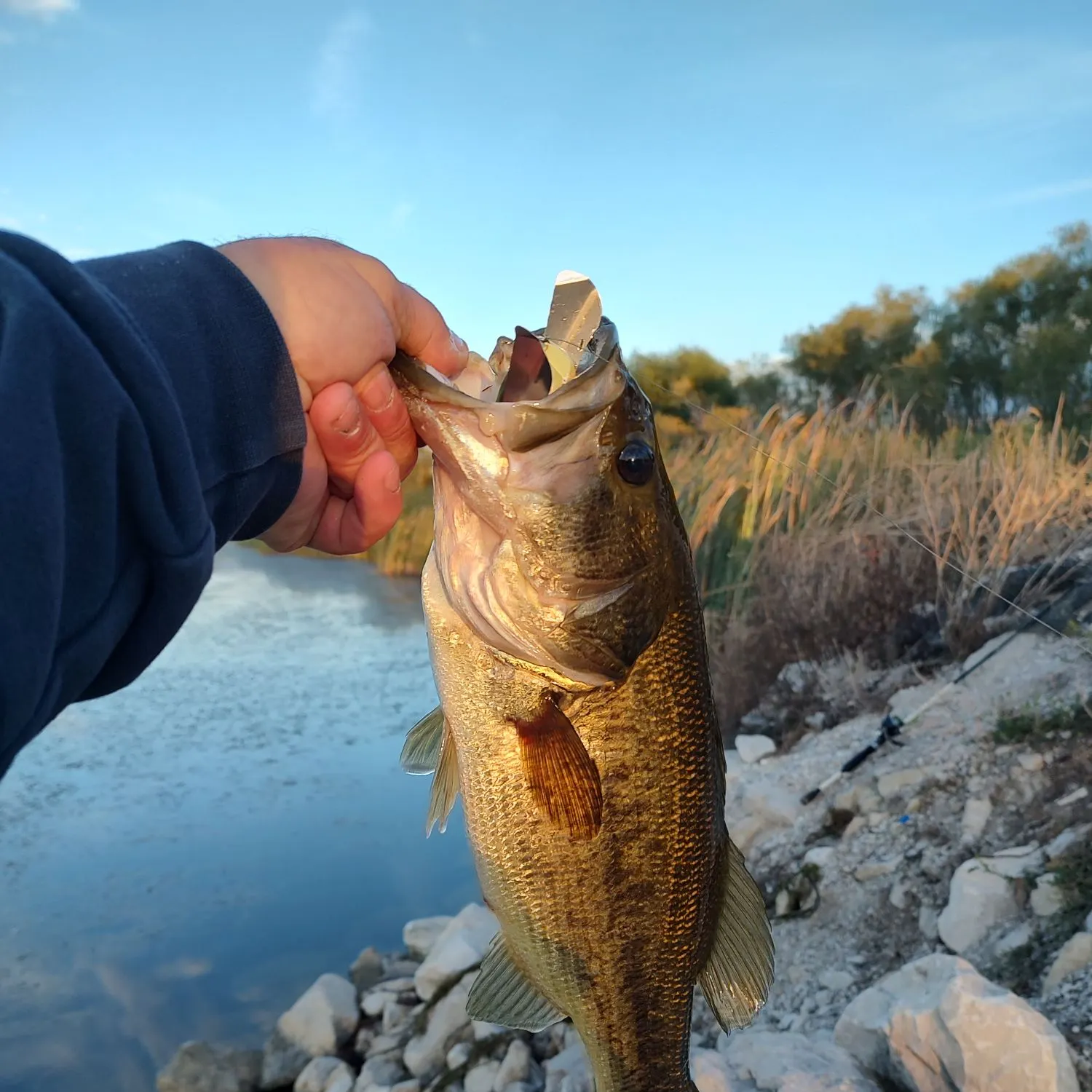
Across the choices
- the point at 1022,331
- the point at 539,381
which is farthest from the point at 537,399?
the point at 1022,331

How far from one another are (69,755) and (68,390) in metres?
7.84

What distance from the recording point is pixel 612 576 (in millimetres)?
1834

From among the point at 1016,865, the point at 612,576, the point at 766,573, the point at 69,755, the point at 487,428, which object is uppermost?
the point at 487,428

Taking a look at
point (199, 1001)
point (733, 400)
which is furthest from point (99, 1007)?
point (733, 400)

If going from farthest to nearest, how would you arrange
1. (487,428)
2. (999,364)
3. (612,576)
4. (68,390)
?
(999,364), (612,576), (487,428), (68,390)

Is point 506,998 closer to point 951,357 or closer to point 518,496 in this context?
point 518,496

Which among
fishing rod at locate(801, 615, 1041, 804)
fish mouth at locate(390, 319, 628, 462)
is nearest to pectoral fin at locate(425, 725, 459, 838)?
fish mouth at locate(390, 319, 628, 462)

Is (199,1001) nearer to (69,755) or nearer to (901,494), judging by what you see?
(69,755)

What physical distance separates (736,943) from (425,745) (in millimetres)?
847

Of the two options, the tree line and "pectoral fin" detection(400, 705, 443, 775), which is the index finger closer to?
"pectoral fin" detection(400, 705, 443, 775)

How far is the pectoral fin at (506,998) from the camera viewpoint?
79.8 inches

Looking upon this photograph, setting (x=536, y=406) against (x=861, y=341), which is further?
(x=861, y=341)

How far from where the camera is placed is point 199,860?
622 cm

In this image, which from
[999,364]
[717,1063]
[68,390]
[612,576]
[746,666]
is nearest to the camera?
[68,390]
